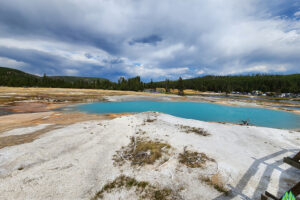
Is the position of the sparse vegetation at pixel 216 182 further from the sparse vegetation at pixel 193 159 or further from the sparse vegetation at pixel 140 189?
the sparse vegetation at pixel 140 189

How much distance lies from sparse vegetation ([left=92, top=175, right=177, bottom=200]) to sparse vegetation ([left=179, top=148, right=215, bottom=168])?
236 cm

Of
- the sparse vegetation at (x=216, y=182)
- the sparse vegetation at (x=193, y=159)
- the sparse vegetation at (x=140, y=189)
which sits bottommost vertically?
the sparse vegetation at (x=140, y=189)

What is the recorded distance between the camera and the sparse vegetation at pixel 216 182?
5.55 metres

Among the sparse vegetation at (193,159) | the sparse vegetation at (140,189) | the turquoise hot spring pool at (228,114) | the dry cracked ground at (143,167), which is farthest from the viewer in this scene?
the turquoise hot spring pool at (228,114)

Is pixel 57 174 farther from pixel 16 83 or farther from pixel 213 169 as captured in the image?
pixel 16 83

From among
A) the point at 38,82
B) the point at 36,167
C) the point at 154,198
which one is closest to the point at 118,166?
the point at 154,198

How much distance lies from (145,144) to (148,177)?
141 inches

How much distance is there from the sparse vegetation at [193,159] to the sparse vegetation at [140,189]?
236cm

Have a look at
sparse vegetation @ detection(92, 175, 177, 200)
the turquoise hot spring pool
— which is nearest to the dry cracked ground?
sparse vegetation @ detection(92, 175, 177, 200)

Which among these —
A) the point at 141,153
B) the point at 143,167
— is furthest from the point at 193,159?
the point at 141,153

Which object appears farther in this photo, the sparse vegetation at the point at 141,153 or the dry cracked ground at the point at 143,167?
the sparse vegetation at the point at 141,153

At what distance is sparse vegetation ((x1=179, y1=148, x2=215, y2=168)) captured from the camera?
286 inches

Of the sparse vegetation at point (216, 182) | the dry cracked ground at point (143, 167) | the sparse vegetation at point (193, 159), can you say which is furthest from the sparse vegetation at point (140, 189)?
the sparse vegetation at point (193, 159)

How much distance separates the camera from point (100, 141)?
10.7m
